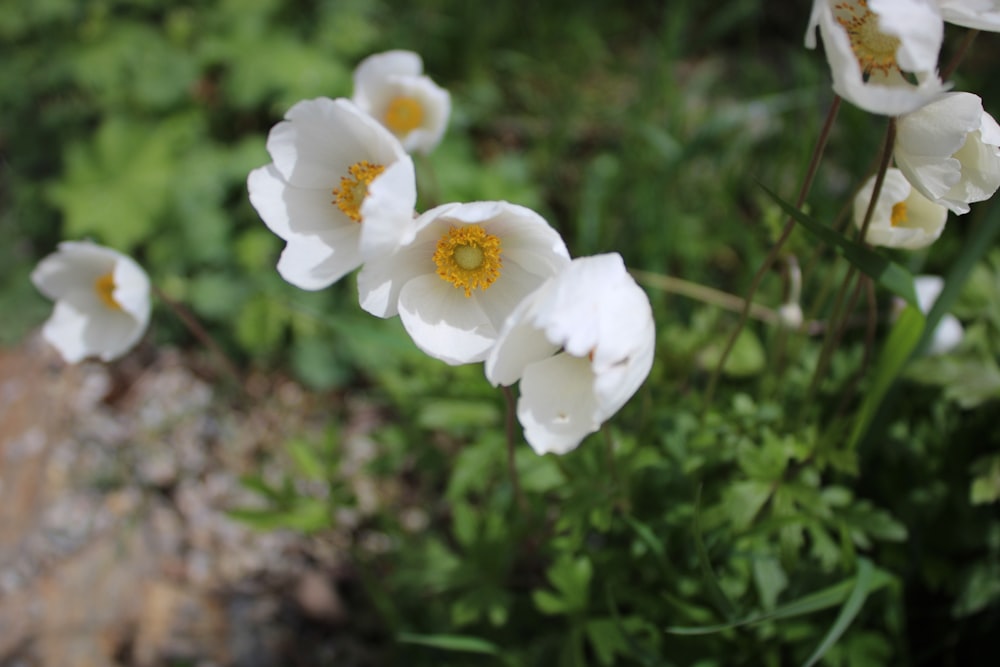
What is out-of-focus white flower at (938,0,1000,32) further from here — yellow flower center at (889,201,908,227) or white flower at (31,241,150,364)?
white flower at (31,241,150,364)

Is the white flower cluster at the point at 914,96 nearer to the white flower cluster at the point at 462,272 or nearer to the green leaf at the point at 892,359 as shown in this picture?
the green leaf at the point at 892,359

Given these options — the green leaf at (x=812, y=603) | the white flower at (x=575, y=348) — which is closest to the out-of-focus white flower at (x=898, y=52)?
the white flower at (x=575, y=348)

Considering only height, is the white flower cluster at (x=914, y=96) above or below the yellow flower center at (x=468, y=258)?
above

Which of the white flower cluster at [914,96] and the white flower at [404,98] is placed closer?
the white flower cluster at [914,96]

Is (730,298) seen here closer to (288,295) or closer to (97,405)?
(288,295)

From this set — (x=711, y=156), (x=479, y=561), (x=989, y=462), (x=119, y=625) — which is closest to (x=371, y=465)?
(x=479, y=561)

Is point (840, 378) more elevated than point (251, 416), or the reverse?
point (840, 378)

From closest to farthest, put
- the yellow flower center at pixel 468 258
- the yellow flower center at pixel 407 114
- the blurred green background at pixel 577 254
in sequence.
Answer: the yellow flower center at pixel 468 258, the blurred green background at pixel 577 254, the yellow flower center at pixel 407 114

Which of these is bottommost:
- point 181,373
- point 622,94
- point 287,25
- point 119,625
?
point 119,625
